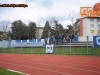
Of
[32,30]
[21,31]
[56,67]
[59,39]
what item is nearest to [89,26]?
[32,30]

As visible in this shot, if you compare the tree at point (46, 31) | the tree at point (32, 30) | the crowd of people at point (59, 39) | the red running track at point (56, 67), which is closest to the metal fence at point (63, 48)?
the crowd of people at point (59, 39)

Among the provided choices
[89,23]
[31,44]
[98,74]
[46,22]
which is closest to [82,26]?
[89,23]

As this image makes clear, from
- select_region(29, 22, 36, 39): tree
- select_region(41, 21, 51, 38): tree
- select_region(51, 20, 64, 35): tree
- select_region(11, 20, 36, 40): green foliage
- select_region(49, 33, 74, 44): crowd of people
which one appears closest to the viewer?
select_region(49, 33, 74, 44): crowd of people

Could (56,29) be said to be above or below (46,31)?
above

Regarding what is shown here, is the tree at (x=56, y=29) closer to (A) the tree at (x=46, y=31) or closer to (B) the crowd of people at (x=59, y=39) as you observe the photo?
(A) the tree at (x=46, y=31)

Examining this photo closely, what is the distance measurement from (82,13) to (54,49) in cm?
3797

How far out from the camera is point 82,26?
79.1 metres

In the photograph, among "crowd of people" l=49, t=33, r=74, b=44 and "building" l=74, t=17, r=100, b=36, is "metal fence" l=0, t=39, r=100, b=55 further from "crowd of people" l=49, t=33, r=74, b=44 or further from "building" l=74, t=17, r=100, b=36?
"building" l=74, t=17, r=100, b=36

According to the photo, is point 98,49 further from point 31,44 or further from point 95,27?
point 95,27

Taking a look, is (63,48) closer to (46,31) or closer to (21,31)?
(21,31)

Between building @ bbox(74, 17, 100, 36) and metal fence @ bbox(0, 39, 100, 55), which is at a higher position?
building @ bbox(74, 17, 100, 36)

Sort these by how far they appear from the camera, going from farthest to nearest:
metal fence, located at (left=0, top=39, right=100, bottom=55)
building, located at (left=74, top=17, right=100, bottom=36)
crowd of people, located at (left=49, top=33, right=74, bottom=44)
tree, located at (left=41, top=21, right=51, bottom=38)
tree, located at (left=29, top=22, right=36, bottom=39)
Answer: tree, located at (left=41, top=21, right=51, bottom=38)
building, located at (left=74, top=17, right=100, bottom=36)
tree, located at (left=29, top=22, right=36, bottom=39)
crowd of people, located at (left=49, top=33, right=74, bottom=44)
metal fence, located at (left=0, top=39, right=100, bottom=55)

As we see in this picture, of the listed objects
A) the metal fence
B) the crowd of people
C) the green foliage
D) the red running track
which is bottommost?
the red running track

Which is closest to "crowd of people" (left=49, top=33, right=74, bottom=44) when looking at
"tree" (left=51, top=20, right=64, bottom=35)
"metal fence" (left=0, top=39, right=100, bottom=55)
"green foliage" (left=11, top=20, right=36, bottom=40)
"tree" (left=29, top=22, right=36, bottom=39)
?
"metal fence" (left=0, top=39, right=100, bottom=55)
